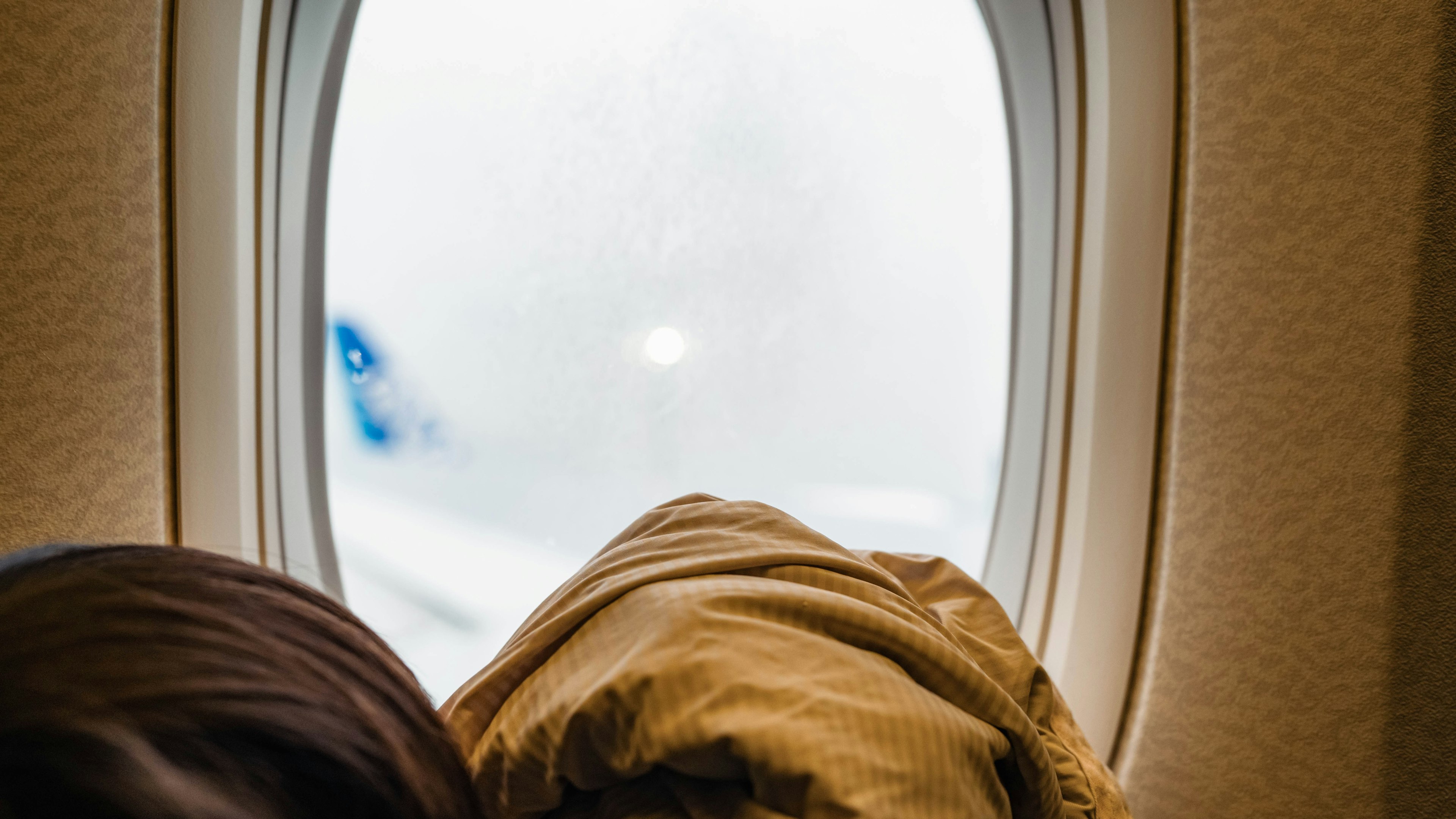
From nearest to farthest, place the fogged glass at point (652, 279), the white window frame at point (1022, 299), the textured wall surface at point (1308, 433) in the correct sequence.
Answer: the textured wall surface at point (1308, 433), the white window frame at point (1022, 299), the fogged glass at point (652, 279)

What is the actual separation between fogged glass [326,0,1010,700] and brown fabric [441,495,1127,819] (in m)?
0.87

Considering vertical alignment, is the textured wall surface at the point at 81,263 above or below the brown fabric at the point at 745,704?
above

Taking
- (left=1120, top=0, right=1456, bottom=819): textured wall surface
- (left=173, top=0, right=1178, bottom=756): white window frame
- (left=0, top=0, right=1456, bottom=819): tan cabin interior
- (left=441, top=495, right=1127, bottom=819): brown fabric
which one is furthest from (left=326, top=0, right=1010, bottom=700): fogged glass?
(left=441, top=495, right=1127, bottom=819): brown fabric

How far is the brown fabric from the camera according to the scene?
1.22ft

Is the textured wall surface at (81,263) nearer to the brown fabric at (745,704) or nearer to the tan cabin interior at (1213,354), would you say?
the tan cabin interior at (1213,354)

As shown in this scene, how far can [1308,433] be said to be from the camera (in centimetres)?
100

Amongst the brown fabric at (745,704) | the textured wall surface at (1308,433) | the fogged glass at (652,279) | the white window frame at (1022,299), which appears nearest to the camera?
the brown fabric at (745,704)

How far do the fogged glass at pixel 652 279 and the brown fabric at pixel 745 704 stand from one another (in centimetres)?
87

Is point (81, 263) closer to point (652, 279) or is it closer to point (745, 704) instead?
point (652, 279)

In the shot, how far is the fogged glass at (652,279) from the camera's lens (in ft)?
4.27

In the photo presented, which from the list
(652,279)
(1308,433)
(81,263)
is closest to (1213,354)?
(1308,433)

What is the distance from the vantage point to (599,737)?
39 centimetres

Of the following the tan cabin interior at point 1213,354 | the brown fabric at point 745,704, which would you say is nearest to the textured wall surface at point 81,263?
the tan cabin interior at point 1213,354

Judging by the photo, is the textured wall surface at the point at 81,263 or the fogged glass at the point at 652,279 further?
the fogged glass at the point at 652,279
